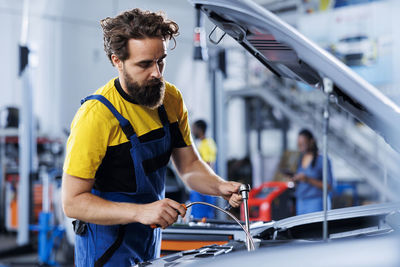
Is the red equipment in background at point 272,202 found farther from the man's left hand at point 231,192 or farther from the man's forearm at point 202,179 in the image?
the man's left hand at point 231,192

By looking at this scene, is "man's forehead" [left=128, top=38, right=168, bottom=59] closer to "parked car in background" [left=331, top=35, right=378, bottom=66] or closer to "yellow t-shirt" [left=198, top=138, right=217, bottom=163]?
"yellow t-shirt" [left=198, top=138, right=217, bottom=163]

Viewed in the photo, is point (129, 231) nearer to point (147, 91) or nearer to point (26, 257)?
point (147, 91)

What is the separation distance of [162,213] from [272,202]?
411cm

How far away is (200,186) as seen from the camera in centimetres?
180

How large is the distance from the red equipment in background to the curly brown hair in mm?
3766

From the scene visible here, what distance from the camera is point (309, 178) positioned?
13.5 feet

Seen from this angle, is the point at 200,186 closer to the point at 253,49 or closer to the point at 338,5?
the point at 253,49

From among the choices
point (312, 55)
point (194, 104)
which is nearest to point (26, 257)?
point (194, 104)

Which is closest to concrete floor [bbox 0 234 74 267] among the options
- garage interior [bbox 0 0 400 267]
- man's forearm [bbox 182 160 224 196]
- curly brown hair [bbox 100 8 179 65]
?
garage interior [bbox 0 0 400 267]

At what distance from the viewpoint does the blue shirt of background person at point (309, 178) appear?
4.11 meters

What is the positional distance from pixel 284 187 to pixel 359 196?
10.2 ft

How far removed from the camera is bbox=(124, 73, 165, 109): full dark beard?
5.06ft

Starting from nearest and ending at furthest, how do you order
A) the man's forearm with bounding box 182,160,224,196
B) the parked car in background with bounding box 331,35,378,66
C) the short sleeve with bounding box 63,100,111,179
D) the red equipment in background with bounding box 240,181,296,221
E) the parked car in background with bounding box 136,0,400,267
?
1. the parked car in background with bounding box 136,0,400,267
2. the short sleeve with bounding box 63,100,111,179
3. the man's forearm with bounding box 182,160,224,196
4. the red equipment in background with bounding box 240,181,296,221
5. the parked car in background with bounding box 331,35,378,66

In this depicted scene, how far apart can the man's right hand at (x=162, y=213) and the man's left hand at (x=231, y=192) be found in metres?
0.30
